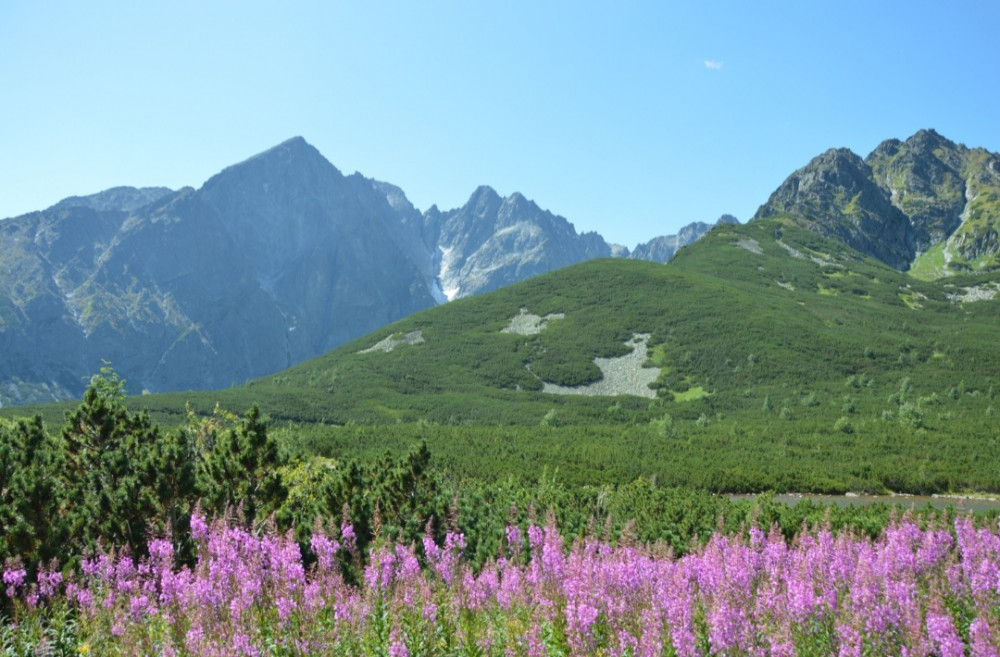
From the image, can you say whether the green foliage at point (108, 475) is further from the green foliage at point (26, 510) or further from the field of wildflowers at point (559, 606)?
the field of wildflowers at point (559, 606)

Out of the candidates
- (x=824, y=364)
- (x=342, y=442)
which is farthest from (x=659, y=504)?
(x=824, y=364)

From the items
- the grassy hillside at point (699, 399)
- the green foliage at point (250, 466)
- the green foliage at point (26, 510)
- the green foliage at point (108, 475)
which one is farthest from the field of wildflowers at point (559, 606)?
the grassy hillside at point (699, 399)

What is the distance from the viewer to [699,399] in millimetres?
130375

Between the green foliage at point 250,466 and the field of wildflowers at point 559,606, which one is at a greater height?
the green foliage at point 250,466

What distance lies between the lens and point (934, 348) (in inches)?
5792

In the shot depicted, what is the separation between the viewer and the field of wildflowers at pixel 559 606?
7609 mm

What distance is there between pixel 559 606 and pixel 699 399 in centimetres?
12770

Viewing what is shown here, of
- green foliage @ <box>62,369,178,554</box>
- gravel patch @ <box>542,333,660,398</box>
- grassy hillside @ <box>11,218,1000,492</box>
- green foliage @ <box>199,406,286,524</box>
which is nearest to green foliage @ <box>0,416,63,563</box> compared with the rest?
green foliage @ <box>62,369,178,554</box>

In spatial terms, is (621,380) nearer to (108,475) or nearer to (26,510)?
(108,475)

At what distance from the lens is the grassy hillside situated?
72.1m

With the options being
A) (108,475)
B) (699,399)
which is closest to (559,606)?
(108,475)

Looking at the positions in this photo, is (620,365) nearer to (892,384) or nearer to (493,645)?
(892,384)

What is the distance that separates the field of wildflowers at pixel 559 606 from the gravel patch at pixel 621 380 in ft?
435

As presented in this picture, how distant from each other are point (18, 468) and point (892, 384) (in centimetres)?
13931
